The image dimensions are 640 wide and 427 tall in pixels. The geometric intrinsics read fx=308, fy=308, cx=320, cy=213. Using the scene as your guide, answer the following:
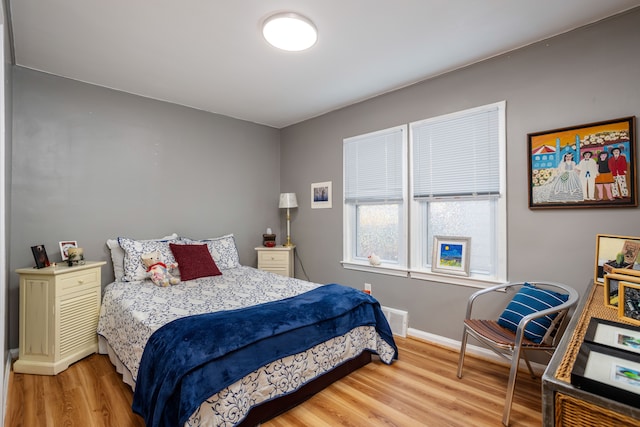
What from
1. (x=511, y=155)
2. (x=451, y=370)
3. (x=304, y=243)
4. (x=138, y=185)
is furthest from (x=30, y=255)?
(x=511, y=155)

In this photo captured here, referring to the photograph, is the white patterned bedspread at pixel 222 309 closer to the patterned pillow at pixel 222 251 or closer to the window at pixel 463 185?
the patterned pillow at pixel 222 251

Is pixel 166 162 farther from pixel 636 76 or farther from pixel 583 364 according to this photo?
pixel 636 76

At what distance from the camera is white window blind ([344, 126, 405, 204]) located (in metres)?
3.30

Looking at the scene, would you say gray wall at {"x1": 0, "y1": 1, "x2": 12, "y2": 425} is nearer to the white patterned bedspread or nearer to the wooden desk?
the white patterned bedspread

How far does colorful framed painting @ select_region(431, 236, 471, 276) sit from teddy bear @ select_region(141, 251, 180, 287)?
8.16 ft

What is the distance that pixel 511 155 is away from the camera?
2.53 metres

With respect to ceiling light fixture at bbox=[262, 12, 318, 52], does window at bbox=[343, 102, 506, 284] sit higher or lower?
lower

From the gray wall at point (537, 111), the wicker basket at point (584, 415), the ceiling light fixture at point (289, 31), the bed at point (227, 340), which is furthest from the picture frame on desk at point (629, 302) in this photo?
the ceiling light fixture at point (289, 31)

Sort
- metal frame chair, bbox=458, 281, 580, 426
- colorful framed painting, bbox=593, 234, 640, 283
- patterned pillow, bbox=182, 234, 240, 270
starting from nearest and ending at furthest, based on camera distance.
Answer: colorful framed painting, bbox=593, 234, 640, 283 < metal frame chair, bbox=458, 281, 580, 426 < patterned pillow, bbox=182, 234, 240, 270

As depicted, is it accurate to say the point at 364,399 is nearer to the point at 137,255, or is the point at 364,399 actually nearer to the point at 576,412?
the point at 576,412

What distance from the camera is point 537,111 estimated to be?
239 cm

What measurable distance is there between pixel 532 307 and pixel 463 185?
1.14 metres

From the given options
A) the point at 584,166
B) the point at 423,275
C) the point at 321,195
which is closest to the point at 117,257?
the point at 321,195

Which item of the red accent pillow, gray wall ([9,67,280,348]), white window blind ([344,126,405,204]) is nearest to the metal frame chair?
white window blind ([344,126,405,204])
